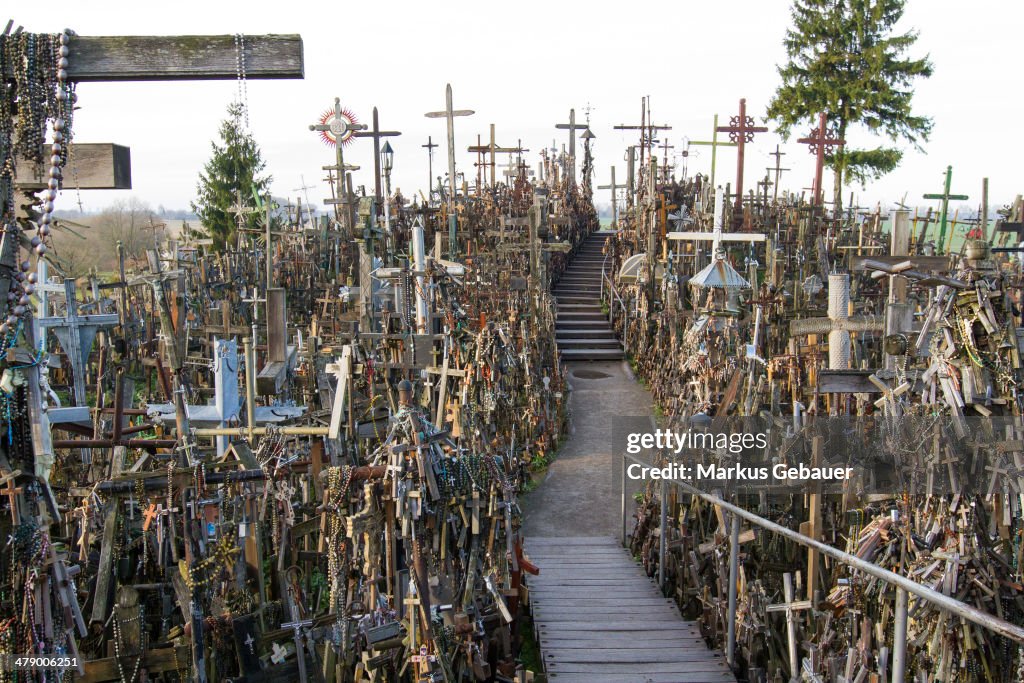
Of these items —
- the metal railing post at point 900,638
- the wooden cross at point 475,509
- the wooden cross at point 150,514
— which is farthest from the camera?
the wooden cross at point 475,509

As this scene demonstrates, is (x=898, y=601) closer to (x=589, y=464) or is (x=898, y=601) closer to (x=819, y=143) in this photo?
(x=589, y=464)

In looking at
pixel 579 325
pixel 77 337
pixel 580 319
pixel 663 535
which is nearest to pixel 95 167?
pixel 663 535

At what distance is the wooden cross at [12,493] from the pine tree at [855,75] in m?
24.7

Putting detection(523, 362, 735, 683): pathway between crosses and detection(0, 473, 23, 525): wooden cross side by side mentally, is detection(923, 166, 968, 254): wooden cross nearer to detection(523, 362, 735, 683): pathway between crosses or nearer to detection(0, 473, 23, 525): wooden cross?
detection(523, 362, 735, 683): pathway between crosses

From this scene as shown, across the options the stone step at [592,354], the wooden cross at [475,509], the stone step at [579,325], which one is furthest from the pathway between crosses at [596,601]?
the stone step at [579,325]

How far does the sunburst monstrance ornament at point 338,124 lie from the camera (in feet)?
60.2

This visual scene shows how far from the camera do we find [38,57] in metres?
3.47

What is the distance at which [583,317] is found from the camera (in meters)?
20.2

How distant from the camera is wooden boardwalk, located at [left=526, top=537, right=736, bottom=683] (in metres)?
5.69

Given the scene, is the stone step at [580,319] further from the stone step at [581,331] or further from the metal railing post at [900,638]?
the metal railing post at [900,638]

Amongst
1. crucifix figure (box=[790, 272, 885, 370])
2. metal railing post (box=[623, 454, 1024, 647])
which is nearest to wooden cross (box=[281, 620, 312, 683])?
metal railing post (box=[623, 454, 1024, 647])

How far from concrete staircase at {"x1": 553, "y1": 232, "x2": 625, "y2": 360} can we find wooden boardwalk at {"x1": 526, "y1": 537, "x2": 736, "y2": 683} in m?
10.5

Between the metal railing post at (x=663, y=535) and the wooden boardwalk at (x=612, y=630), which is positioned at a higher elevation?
the metal railing post at (x=663, y=535)

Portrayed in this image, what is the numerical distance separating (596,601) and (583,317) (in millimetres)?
13587
